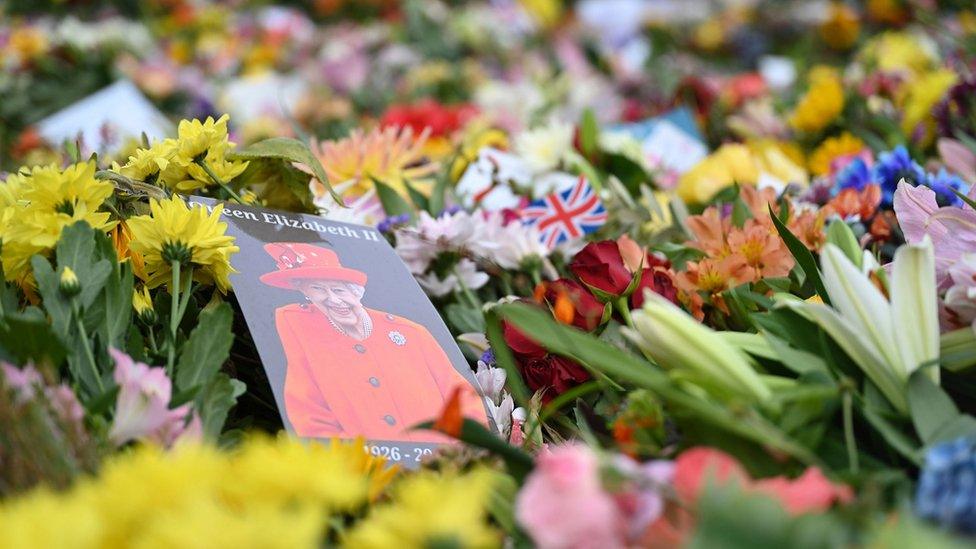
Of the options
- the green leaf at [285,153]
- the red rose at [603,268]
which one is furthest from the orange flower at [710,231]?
the green leaf at [285,153]

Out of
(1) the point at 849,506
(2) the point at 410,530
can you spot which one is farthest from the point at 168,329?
(1) the point at 849,506

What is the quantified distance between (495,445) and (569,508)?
5.7 inches

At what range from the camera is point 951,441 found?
1.75 feet

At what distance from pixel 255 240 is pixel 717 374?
1.28ft

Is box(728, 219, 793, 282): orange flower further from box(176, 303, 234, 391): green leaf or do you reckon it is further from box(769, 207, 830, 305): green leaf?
box(176, 303, 234, 391): green leaf

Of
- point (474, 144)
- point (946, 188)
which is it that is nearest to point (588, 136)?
point (474, 144)

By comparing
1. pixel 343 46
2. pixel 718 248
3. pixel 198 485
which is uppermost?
pixel 198 485

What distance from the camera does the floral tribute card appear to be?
2.23 ft

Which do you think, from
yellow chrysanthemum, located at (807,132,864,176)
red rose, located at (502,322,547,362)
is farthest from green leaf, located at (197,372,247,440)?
yellow chrysanthemum, located at (807,132,864,176)

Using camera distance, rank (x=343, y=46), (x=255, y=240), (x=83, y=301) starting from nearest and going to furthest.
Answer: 1. (x=83, y=301)
2. (x=255, y=240)
3. (x=343, y=46)

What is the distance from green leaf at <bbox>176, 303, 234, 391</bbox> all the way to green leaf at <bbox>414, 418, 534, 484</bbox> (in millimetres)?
163

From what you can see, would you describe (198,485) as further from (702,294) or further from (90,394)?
(702,294)

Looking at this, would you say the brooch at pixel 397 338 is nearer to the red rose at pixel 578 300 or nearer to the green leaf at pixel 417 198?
the red rose at pixel 578 300

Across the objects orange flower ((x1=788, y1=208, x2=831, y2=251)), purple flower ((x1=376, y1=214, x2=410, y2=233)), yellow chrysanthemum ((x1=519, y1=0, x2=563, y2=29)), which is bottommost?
yellow chrysanthemum ((x1=519, y1=0, x2=563, y2=29))
